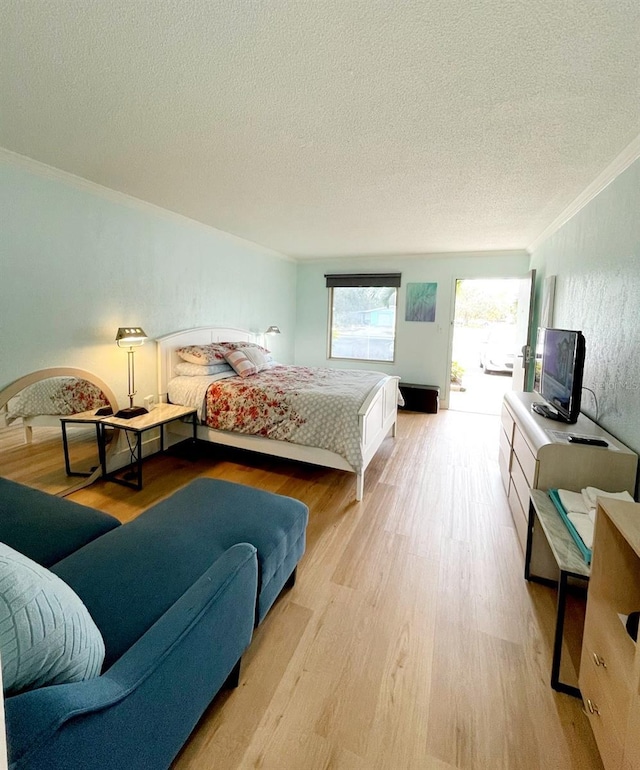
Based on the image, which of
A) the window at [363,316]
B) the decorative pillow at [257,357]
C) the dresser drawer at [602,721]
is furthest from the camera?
the window at [363,316]

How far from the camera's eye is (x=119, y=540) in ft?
4.69

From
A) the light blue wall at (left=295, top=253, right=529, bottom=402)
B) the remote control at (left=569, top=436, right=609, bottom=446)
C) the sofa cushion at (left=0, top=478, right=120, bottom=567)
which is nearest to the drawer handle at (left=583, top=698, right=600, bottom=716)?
the remote control at (left=569, top=436, right=609, bottom=446)

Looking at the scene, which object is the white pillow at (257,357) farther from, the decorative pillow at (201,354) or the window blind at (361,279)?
the window blind at (361,279)

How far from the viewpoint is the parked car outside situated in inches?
329

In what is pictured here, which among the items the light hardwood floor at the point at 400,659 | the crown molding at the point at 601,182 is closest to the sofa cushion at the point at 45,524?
the light hardwood floor at the point at 400,659

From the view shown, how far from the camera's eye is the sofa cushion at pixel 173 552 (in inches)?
44.3

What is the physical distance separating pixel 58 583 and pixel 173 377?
2.94 metres

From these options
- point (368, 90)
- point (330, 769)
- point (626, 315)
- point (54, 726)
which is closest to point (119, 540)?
point (54, 726)

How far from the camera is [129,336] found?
2912mm

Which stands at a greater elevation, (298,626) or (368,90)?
(368,90)

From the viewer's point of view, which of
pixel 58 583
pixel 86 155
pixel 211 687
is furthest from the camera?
pixel 86 155

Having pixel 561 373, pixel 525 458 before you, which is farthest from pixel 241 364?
pixel 561 373

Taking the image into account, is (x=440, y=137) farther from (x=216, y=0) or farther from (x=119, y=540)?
(x=119, y=540)

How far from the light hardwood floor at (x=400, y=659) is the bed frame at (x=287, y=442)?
1.13 ft
